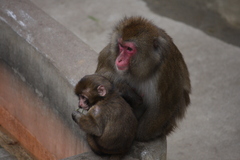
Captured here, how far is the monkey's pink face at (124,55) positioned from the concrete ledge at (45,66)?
2.40 ft

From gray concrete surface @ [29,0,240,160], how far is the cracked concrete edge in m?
1.88

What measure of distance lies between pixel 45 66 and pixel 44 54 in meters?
0.12

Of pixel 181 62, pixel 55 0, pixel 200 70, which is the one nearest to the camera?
pixel 181 62

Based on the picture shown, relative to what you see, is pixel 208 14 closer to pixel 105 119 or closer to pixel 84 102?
pixel 84 102

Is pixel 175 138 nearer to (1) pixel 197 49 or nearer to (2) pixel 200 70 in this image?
(2) pixel 200 70

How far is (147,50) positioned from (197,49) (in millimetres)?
4149

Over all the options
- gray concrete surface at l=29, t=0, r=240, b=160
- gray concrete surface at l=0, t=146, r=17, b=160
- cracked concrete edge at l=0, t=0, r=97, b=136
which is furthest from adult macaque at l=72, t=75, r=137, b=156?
gray concrete surface at l=29, t=0, r=240, b=160

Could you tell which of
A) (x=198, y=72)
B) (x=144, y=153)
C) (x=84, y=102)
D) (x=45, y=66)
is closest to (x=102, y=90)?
(x=84, y=102)

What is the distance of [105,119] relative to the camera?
4.05m

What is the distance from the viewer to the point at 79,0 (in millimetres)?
9586

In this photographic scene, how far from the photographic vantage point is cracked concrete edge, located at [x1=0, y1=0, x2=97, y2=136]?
16.6 feet

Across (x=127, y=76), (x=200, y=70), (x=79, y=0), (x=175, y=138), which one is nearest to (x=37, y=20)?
(x=127, y=76)

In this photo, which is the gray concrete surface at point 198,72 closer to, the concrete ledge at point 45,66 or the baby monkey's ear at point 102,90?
the concrete ledge at point 45,66

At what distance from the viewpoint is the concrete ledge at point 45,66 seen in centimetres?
506
